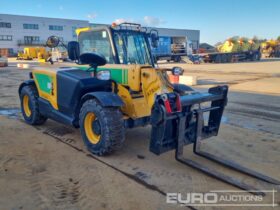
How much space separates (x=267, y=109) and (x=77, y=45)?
19.4 feet

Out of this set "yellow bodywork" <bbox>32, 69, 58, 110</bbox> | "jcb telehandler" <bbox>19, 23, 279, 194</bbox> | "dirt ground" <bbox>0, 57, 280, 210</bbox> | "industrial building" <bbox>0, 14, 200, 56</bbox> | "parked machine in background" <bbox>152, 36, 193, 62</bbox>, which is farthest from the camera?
"industrial building" <bbox>0, 14, 200, 56</bbox>

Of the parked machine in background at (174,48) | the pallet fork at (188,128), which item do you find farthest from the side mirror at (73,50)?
the parked machine in background at (174,48)

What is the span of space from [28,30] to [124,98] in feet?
234

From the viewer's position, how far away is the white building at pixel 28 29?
209ft

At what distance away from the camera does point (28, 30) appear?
6775 cm

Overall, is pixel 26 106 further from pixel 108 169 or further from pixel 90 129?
pixel 108 169

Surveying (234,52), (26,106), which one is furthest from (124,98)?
(234,52)

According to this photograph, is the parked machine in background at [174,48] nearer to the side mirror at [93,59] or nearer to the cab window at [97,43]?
the cab window at [97,43]

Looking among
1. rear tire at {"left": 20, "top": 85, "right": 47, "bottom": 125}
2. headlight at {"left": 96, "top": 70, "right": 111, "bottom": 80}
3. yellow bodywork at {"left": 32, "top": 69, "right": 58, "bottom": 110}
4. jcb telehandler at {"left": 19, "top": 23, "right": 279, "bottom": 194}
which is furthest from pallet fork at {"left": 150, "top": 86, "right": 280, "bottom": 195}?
rear tire at {"left": 20, "top": 85, "right": 47, "bottom": 125}

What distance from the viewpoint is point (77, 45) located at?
16.8ft

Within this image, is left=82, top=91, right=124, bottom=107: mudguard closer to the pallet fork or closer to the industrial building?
the pallet fork

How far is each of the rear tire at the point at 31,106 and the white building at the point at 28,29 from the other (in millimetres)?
62606

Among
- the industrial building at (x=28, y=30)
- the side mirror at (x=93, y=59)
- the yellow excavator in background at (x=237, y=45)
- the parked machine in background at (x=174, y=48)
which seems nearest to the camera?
the side mirror at (x=93, y=59)

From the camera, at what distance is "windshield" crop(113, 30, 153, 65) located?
4941 mm
